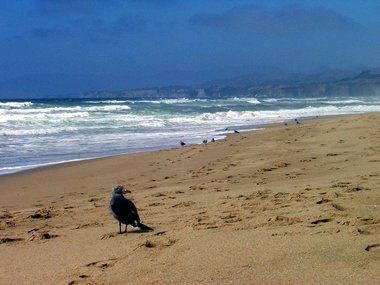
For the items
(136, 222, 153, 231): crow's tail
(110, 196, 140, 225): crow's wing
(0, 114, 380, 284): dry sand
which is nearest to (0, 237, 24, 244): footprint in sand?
A: (0, 114, 380, 284): dry sand

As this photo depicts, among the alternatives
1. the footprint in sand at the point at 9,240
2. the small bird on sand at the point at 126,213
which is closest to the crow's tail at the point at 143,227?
the small bird on sand at the point at 126,213

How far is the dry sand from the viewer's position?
3438 millimetres

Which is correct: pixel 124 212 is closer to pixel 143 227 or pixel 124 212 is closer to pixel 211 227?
pixel 143 227

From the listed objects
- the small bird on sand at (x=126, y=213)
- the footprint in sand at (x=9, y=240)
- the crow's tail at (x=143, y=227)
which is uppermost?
the small bird on sand at (x=126, y=213)

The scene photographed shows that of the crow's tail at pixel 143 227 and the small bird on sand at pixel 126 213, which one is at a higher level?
Result: the small bird on sand at pixel 126 213

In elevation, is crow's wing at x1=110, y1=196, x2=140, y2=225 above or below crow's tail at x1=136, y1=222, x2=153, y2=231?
above

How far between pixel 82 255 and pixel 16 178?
6.40 metres

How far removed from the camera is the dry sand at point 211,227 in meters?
3.44

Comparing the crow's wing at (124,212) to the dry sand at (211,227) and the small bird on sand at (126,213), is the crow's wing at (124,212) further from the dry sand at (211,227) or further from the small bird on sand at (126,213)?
the dry sand at (211,227)

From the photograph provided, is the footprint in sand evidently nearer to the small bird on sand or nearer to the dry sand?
the dry sand

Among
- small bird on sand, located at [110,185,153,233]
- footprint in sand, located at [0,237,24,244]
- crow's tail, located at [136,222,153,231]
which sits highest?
small bird on sand, located at [110,185,153,233]

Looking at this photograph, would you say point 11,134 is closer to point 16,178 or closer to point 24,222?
point 16,178

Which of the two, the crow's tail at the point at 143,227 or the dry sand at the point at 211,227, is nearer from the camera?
the dry sand at the point at 211,227

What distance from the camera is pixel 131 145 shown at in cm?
1638
